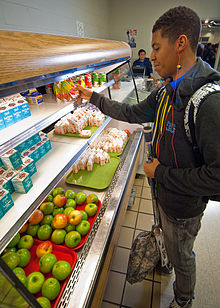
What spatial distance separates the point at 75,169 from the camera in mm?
2277

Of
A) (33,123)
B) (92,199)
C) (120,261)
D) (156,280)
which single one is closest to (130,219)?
(120,261)

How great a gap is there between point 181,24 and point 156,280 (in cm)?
239

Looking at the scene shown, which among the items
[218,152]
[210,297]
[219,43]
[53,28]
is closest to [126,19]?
[219,43]

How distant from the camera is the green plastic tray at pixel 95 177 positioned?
2.11 meters

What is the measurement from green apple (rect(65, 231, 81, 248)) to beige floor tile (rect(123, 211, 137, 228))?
137 cm

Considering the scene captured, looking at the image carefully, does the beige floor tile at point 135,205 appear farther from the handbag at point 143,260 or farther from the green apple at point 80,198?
the green apple at point 80,198

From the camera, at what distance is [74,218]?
1575mm

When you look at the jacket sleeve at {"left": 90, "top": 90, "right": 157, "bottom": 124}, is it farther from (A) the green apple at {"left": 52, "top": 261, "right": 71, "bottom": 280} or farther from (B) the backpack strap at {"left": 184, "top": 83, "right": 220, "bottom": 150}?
(A) the green apple at {"left": 52, "top": 261, "right": 71, "bottom": 280}

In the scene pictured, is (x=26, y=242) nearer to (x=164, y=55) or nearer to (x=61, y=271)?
(x=61, y=271)

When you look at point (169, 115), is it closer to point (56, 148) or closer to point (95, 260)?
point (56, 148)

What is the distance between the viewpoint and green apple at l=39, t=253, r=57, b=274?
1275 mm

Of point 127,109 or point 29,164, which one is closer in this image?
point 29,164

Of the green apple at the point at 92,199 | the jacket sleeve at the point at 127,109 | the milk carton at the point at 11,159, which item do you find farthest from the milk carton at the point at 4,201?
the jacket sleeve at the point at 127,109

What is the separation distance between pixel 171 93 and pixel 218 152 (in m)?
0.49
